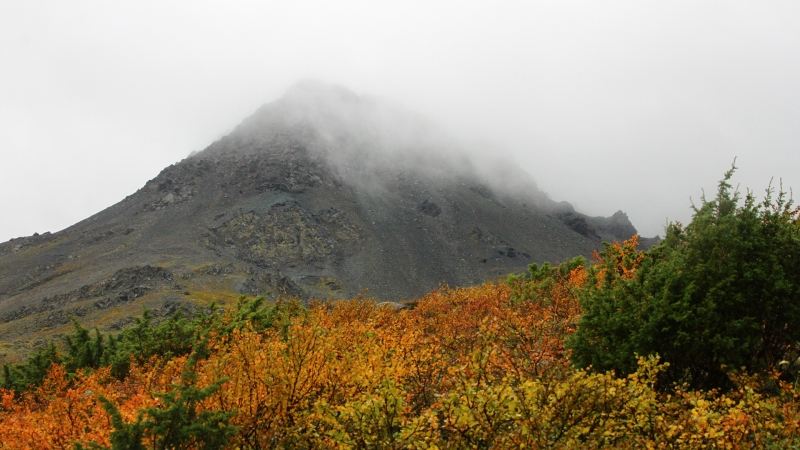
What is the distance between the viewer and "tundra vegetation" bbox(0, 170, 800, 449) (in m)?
7.55

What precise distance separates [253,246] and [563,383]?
144677mm

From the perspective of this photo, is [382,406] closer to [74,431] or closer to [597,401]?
[597,401]

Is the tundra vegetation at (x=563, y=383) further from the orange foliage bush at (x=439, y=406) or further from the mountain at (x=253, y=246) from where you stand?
the mountain at (x=253, y=246)

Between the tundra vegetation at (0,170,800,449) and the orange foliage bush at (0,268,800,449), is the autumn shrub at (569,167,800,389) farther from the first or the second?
the orange foliage bush at (0,268,800,449)

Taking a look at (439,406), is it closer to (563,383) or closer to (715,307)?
(563,383)

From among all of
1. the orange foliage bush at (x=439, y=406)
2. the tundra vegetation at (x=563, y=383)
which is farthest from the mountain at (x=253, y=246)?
the tundra vegetation at (x=563, y=383)

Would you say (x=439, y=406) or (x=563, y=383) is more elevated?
(x=439, y=406)

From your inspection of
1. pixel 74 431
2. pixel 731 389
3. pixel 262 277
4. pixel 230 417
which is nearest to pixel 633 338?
pixel 731 389

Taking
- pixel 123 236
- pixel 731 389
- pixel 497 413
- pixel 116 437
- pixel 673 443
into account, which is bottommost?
pixel 731 389

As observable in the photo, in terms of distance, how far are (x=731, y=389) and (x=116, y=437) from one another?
41.9 feet

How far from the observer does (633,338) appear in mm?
11898

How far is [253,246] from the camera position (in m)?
146

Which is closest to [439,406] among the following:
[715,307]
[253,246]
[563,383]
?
[563,383]

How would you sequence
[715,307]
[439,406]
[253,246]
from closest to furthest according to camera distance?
[439,406] < [715,307] < [253,246]
